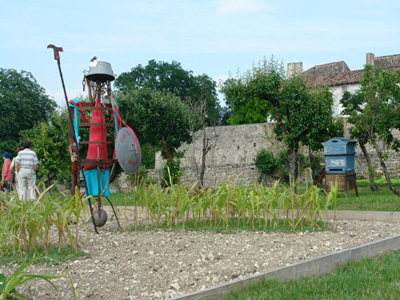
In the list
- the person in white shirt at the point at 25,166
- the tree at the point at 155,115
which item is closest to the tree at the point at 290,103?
the tree at the point at 155,115

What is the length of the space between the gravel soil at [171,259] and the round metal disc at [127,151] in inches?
34.2

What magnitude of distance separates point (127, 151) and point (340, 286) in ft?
10.1

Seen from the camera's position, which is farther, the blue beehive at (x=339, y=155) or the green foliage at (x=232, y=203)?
the blue beehive at (x=339, y=155)

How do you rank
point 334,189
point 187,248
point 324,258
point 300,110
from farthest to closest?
point 300,110 < point 334,189 < point 187,248 < point 324,258

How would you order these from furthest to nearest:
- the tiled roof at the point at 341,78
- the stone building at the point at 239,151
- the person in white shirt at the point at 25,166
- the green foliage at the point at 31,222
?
1. the tiled roof at the point at 341,78
2. the stone building at the point at 239,151
3. the person in white shirt at the point at 25,166
4. the green foliage at the point at 31,222

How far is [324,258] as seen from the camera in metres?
3.99

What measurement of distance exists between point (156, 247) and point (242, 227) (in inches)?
62.9

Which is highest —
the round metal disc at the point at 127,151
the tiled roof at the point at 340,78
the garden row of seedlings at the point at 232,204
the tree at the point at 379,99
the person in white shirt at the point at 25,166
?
the tiled roof at the point at 340,78

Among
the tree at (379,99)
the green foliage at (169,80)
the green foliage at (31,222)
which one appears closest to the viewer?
the green foliage at (31,222)

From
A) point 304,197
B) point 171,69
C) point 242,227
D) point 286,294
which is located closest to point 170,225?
point 242,227

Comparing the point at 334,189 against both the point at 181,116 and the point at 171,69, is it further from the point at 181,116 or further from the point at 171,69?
the point at 171,69

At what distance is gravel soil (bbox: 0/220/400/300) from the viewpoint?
3.32m

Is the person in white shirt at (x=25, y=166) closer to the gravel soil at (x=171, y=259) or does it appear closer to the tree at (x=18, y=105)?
the gravel soil at (x=171, y=259)

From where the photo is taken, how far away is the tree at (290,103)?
1498cm
